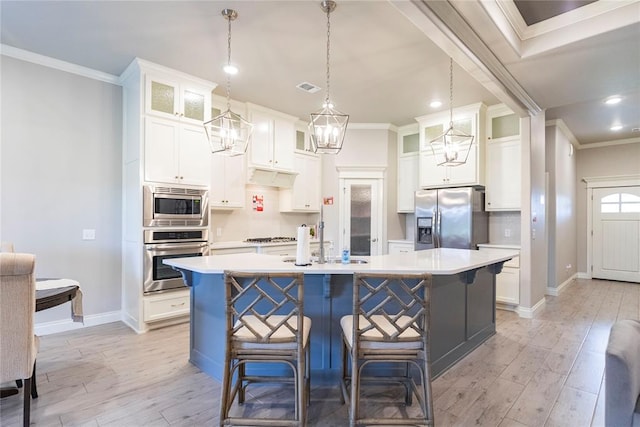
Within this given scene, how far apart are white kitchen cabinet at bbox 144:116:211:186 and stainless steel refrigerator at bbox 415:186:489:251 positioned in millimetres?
3264

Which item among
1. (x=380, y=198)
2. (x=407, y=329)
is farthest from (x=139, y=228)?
(x=380, y=198)

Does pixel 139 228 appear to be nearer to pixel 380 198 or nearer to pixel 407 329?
pixel 407 329

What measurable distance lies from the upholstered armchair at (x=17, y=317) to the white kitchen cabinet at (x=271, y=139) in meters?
3.24

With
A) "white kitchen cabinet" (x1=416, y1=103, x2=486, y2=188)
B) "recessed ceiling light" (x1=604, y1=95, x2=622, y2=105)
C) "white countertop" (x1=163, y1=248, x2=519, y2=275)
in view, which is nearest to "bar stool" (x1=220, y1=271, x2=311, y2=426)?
"white countertop" (x1=163, y1=248, x2=519, y2=275)

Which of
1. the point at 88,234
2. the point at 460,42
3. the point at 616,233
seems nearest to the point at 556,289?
the point at 616,233

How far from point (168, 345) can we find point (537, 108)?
5.08 meters

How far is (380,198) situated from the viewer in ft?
18.7

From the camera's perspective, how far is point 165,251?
12.2 ft

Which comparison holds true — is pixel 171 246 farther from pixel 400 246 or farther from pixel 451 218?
pixel 451 218

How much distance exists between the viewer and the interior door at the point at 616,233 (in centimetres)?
643

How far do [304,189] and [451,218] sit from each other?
241 centimetres

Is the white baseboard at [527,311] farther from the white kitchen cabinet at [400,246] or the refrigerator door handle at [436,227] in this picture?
the white kitchen cabinet at [400,246]

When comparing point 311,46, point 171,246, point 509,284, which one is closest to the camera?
point 311,46

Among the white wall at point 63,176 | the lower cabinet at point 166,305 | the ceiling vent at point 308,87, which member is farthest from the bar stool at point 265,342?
the ceiling vent at point 308,87
